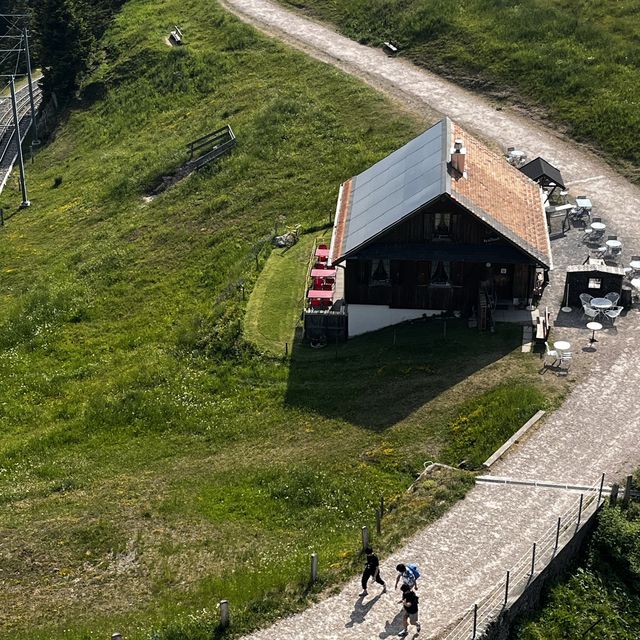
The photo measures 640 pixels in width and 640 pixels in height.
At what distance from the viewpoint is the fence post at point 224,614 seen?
25.7 meters

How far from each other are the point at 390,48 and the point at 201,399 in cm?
4244

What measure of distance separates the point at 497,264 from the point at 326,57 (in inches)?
1466

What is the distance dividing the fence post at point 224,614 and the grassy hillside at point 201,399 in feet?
1.44

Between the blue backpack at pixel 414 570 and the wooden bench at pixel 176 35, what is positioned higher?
the wooden bench at pixel 176 35

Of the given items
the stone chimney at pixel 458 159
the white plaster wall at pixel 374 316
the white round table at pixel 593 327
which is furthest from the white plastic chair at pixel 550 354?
the stone chimney at pixel 458 159

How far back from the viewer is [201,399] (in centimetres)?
4112

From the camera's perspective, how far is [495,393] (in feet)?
120

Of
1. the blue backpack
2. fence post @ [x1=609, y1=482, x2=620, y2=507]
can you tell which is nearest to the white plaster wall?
fence post @ [x1=609, y1=482, x2=620, y2=507]

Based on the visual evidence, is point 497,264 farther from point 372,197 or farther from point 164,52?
point 164,52

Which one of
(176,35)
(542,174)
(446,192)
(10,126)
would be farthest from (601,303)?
(10,126)

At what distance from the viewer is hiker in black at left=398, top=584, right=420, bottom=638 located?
2491cm

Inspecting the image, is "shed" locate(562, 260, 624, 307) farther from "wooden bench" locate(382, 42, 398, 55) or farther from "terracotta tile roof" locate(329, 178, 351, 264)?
"wooden bench" locate(382, 42, 398, 55)

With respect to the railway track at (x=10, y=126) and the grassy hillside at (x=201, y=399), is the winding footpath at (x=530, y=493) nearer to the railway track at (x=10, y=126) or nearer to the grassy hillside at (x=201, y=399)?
the grassy hillside at (x=201, y=399)

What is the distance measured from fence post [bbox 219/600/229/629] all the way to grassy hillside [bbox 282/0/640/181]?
38224 mm
